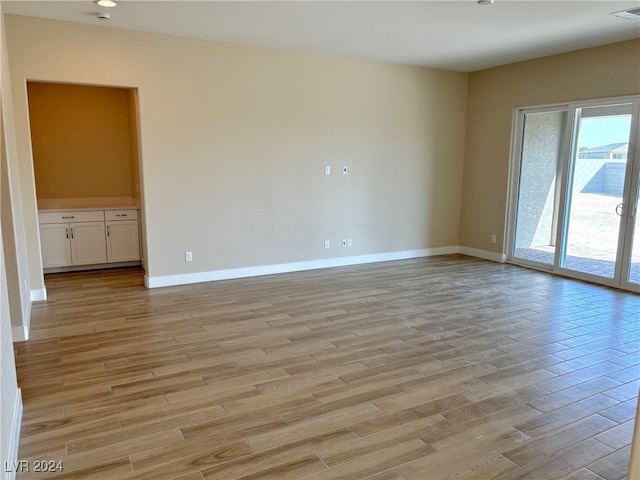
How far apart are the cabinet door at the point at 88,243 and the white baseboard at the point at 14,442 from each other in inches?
145

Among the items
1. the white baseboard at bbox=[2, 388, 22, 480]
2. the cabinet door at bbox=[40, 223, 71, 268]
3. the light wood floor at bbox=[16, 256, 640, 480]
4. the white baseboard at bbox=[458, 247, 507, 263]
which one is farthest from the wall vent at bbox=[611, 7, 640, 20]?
the cabinet door at bbox=[40, 223, 71, 268]

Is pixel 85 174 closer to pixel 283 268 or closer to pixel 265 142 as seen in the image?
pixel 265 142

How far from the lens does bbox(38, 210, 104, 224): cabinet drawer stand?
18.5 ft

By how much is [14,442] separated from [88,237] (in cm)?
414

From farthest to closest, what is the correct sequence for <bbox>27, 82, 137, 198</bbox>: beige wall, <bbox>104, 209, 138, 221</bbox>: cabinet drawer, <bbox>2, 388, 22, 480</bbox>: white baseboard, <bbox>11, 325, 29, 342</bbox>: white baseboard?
<bbox>27, 82, 137, 198</bbox>: beige wall → <bbox>104, 209, 138, 221</bbox>: cabinet drawer → <bbox>11, 325, 29, 342</bbox>: white baseboard → <bbox>2, 388, 22, 480</bbox>: white baseboard

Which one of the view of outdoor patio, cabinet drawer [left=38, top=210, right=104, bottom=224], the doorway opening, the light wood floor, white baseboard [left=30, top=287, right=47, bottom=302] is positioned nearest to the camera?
the light wood floor

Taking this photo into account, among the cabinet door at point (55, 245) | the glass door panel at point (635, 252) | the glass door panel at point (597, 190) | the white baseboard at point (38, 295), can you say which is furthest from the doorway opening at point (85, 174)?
the glass door panel at point (635, 252)

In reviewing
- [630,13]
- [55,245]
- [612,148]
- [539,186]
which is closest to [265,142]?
[55,245]

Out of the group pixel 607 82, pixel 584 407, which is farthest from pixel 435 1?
pixel 584 407

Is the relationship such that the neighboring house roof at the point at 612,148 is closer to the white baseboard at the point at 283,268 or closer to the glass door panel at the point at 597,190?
the glass door panel at the point at 597,190

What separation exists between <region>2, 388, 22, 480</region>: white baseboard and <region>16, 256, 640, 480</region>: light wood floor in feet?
0.23

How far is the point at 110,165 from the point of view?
658 cm

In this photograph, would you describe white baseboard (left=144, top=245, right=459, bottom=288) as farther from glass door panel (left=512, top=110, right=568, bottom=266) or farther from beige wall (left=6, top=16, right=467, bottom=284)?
glass door panel (left=512, top=110, right=568, bottom=266)

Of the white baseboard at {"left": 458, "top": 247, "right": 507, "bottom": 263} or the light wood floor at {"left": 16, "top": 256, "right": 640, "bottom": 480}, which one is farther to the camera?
the white baseboard at {"left": 458, "top": 247, "right": 507, "bottom": 263}
